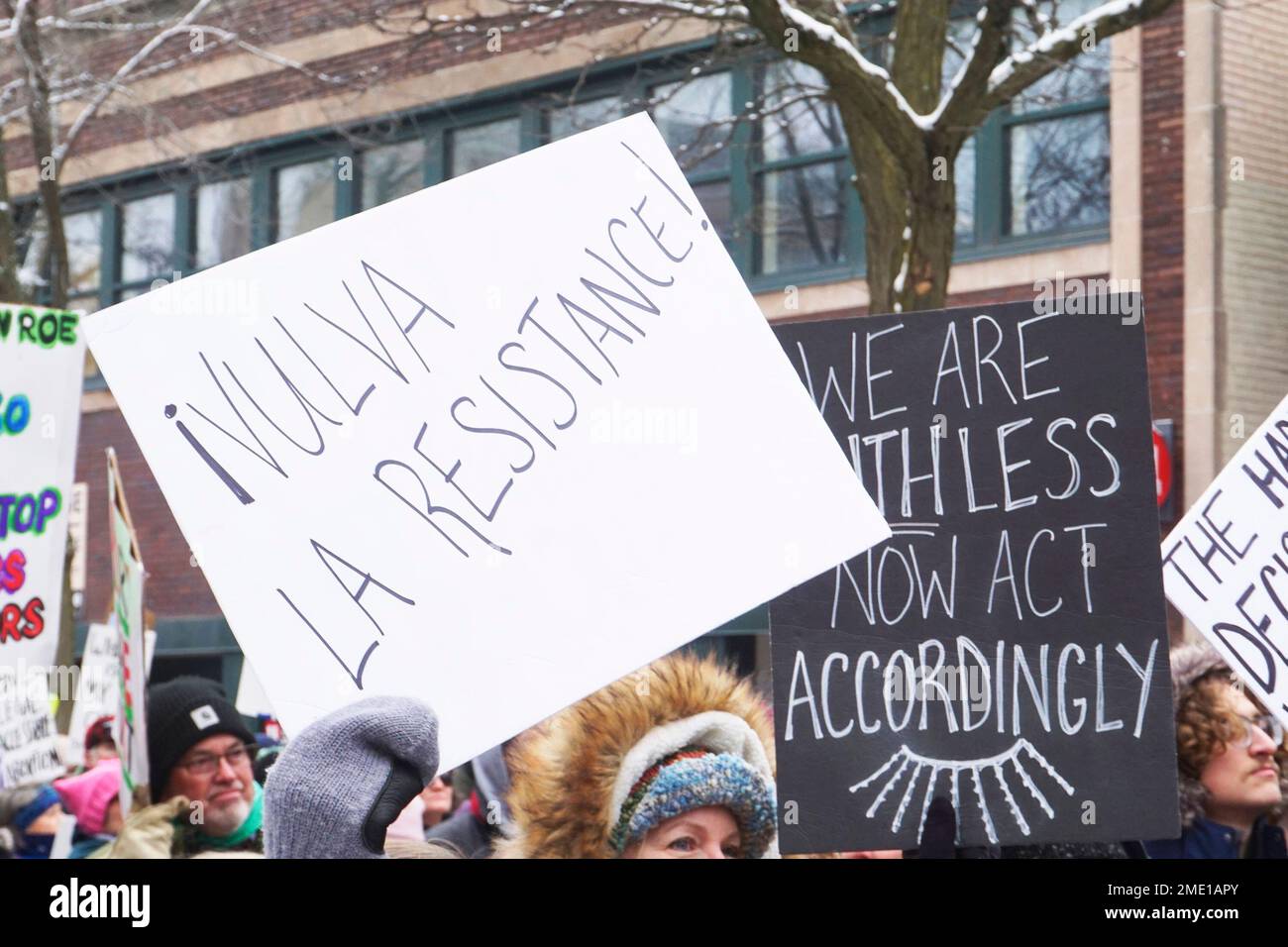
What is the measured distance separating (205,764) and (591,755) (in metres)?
2.17

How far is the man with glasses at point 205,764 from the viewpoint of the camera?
4.98m

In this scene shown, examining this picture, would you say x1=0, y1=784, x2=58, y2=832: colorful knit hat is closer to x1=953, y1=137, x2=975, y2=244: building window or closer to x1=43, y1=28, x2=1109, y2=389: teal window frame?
x1=43, y1=28, x2=1109, y2=389: teal window frame

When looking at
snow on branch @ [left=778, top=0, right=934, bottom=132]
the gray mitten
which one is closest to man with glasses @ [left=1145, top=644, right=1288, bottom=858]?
the gray mitten

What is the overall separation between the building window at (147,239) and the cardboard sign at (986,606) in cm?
1487

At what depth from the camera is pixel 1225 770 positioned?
4137 mm

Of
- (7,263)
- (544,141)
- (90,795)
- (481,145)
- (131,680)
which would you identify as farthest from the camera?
(481,145)

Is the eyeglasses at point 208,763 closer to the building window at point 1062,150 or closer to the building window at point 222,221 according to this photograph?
the building window at point 1062,150

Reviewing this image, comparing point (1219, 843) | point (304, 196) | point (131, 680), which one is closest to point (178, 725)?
point (131, 680)

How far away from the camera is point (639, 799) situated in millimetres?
3221

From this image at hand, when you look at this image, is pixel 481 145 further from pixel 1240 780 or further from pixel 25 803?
pixel 1240 780

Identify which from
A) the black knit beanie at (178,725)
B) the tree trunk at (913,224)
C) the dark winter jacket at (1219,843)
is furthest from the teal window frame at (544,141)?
the dark winter jacket at (1219,843)

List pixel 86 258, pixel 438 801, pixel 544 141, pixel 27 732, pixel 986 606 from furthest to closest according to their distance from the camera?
pixel 86 258, pixel 544 141, pixel 438 801, pixel 27 732, pixel 986 606

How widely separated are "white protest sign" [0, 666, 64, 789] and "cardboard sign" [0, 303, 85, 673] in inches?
13.0
